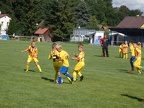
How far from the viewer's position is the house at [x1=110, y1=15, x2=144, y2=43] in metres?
81.7

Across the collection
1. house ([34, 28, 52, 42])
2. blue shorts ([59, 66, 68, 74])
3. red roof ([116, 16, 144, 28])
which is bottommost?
blue shorts ([59, 66, 68, 74])

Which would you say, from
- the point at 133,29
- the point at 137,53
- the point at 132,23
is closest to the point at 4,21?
the point at 132,23

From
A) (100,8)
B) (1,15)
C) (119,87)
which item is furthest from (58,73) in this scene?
(100,8)

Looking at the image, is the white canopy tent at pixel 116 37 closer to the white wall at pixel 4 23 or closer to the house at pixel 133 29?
the house at pixel 133 29

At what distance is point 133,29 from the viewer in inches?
3223

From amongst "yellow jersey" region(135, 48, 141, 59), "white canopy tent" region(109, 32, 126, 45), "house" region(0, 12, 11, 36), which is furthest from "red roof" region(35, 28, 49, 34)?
"yellow jersey" region(135, 48, 141, 59)

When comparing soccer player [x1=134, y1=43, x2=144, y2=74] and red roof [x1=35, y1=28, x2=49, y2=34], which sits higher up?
red roof [x1=35, y1=28, x2=49, y2=34]

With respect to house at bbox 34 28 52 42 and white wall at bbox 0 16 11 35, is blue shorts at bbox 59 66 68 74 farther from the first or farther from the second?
house at bbox 34 28 52 42

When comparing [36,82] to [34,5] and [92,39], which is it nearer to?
[92,39]

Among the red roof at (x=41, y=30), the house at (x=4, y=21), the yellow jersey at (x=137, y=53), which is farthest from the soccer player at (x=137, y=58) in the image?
the red roof at (x=41, y=30)

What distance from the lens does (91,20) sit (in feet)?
391

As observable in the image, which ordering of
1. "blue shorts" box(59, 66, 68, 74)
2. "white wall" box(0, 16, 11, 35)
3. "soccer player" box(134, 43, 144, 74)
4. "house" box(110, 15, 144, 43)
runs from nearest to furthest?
"blue shorts" box(59, 66, 68, 74) < "soccer player" box(134, 43, 144, 74) < "house" box(110, 15, 144, 43) < "white wall" box(0, 16, 11, 35)

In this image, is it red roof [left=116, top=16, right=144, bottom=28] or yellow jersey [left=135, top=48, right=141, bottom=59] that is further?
red roof [left=116, top=16, right=144, bottom=28]

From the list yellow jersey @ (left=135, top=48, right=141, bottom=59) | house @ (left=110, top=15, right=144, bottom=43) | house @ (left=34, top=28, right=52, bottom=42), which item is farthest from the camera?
house @ (left=34, top=28, right=52, bottom=42)
